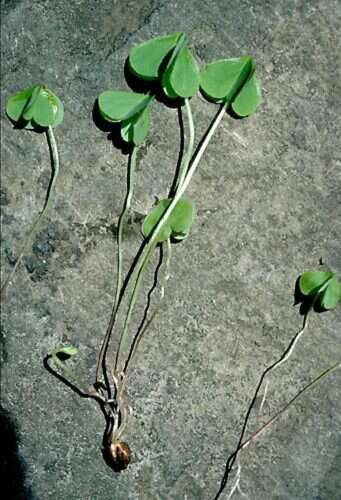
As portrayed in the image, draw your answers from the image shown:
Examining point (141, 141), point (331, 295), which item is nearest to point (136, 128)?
point (141, 141)

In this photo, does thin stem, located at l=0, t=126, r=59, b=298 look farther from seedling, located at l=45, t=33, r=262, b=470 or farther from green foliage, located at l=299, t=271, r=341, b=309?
green foliage, located at l=299, t=271, r=341, b=309

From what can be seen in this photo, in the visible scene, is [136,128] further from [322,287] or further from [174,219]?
[322,287]

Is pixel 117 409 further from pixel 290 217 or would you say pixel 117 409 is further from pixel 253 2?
pixel 253 2

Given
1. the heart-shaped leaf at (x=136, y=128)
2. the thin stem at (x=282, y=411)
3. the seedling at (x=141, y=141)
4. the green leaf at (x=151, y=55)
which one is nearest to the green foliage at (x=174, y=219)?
the seedling at (x=141, y=141)

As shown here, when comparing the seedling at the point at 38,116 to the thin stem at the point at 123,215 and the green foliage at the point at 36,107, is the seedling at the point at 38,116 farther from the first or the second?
the thin stem at the point at 123,215

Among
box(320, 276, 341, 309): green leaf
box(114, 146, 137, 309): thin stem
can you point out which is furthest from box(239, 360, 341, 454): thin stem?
box(114, 146, 137, 309): thin stem

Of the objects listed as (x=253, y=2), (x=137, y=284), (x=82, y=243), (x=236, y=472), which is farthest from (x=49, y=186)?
(x=236, y=472)
